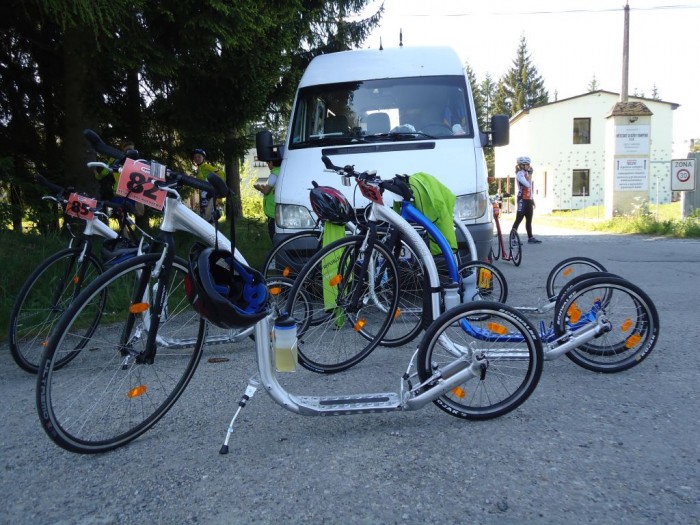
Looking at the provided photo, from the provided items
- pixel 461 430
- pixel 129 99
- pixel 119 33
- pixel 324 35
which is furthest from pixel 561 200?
pixel 461 430

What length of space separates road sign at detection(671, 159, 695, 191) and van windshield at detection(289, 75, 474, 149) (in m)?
12.5

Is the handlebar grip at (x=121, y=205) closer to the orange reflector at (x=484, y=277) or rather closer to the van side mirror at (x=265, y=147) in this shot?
the van side mirror at (x=265, y=147)

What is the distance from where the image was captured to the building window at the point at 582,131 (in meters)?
42.7

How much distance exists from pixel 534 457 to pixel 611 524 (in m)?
0.57

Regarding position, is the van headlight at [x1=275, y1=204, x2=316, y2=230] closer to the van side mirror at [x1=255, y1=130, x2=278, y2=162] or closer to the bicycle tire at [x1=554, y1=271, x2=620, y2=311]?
the van side mirror at [x1=255, y1=130, x2=278, y2=162]

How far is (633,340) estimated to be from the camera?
4.00 metres

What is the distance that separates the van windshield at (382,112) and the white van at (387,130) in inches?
0.5

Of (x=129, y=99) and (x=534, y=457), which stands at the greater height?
(x=129, y=99)

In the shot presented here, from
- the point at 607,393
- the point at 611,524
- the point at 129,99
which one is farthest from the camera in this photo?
the point at 129,99

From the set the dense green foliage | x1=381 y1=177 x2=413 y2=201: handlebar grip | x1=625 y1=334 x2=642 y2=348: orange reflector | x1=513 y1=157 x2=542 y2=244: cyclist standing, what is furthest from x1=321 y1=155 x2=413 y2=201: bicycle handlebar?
x1=513 y1=157 x2=542 y2=244: cyclist standing

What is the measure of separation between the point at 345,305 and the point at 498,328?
1.16 meters

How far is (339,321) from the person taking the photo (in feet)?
13.6

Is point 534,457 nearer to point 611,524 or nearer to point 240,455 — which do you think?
point 611,524

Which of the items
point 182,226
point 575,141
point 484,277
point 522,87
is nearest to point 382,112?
point 484,277
